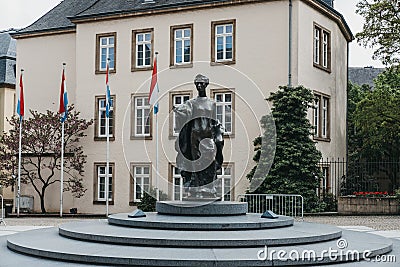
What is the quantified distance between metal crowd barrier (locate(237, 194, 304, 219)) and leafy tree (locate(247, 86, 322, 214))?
639mm

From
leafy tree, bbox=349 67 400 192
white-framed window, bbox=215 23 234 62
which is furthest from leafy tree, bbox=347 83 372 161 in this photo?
white-framed window, bbox=215 23 234 62

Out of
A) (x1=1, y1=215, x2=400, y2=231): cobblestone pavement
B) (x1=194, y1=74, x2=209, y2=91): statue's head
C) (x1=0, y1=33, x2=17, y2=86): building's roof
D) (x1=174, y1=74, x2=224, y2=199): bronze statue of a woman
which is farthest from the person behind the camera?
(x1=0, y1=33, x2=17, y2=86): building's roof

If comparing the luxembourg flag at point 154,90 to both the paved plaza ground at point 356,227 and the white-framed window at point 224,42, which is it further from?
the paved plaza ground at point 356,227

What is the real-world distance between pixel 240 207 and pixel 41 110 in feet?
81.0

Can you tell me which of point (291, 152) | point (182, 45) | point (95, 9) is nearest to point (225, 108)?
point (182, 45)

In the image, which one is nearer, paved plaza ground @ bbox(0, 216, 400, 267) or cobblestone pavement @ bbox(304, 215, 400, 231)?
paved plaza ground @ bbox(0, 216, 400, 267)

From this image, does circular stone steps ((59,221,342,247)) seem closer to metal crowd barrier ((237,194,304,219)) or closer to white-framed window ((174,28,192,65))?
metal crowd barrier ((237,194,304,219))

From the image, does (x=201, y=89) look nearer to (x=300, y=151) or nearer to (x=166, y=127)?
(x=300, y=151)

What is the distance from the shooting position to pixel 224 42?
3142 cm

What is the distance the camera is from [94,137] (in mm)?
34000

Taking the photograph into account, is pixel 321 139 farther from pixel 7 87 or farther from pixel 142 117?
pixel 7 87

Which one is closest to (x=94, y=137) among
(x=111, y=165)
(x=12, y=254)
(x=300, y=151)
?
(x=111, y=165)

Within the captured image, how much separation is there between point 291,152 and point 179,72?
300 inches

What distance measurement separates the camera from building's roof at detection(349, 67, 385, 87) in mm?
53906
